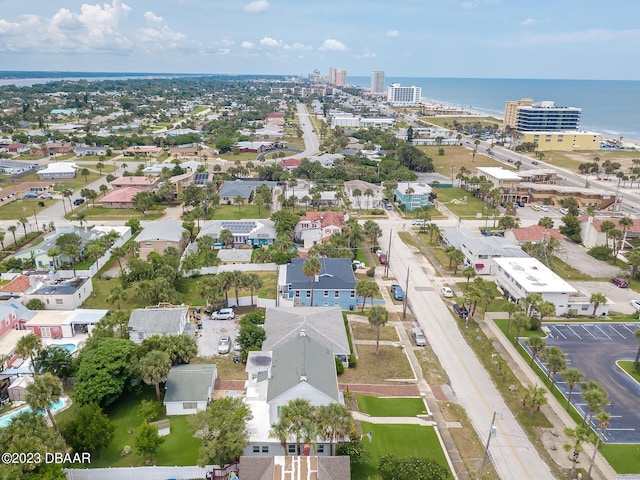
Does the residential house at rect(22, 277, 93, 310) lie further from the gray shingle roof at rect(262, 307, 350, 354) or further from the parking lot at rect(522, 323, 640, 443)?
the parking lot at rect(522, 323, 640, 443)

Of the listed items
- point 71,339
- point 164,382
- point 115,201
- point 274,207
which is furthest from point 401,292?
point 115,201

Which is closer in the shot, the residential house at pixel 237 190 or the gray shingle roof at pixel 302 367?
the gray shingle roof at pixel 302 367

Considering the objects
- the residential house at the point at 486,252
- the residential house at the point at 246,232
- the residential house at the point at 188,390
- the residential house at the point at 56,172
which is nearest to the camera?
the residential house at the point at 188,390

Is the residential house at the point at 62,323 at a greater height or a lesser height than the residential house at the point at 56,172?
lesser

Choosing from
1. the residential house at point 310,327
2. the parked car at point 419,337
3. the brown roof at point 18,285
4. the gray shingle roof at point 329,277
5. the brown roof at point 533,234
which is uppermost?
the brown roof at point 533,234

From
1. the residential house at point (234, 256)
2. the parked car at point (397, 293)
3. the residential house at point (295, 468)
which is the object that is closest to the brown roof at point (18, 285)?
the residential house at point (234, 256)

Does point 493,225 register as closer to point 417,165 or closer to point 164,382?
point 417,165

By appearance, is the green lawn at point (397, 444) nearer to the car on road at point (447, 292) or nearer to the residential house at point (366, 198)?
the car on road at point (447, 292)
